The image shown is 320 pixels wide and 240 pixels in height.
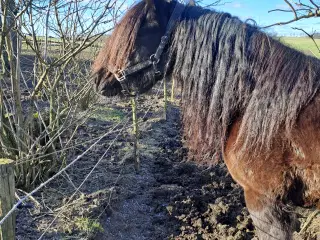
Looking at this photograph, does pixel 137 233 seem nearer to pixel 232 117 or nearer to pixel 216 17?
pixel 232 117

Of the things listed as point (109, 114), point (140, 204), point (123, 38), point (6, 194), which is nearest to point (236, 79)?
point (123, 38)

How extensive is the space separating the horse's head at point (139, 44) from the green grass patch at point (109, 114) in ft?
13.1

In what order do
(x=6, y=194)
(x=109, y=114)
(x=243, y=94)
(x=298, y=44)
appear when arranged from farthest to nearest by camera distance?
(x=109, y=114)
(x=298, y=44)
(x=243, y=94)
(x=6, y=194)

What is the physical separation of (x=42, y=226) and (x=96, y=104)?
58.9 inches

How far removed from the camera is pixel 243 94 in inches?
86.2

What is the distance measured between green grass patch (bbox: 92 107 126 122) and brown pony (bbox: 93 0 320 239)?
13.1 feet

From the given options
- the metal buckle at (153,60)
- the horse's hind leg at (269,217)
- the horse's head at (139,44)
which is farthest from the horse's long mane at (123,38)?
the horse's hind leg at (269,217)

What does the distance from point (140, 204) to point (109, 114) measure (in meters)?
3.31

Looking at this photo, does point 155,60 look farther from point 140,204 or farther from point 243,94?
point 140,204

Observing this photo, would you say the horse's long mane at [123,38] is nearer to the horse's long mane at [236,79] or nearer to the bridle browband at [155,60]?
the bridle browband at [155,60]

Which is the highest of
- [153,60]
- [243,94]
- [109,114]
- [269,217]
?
[153,60]

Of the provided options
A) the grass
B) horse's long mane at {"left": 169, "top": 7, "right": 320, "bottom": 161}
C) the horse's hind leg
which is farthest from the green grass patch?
the horse's hind leg

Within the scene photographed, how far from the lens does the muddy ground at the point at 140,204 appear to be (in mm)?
3105

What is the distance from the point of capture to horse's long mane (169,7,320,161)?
6.81 ft
